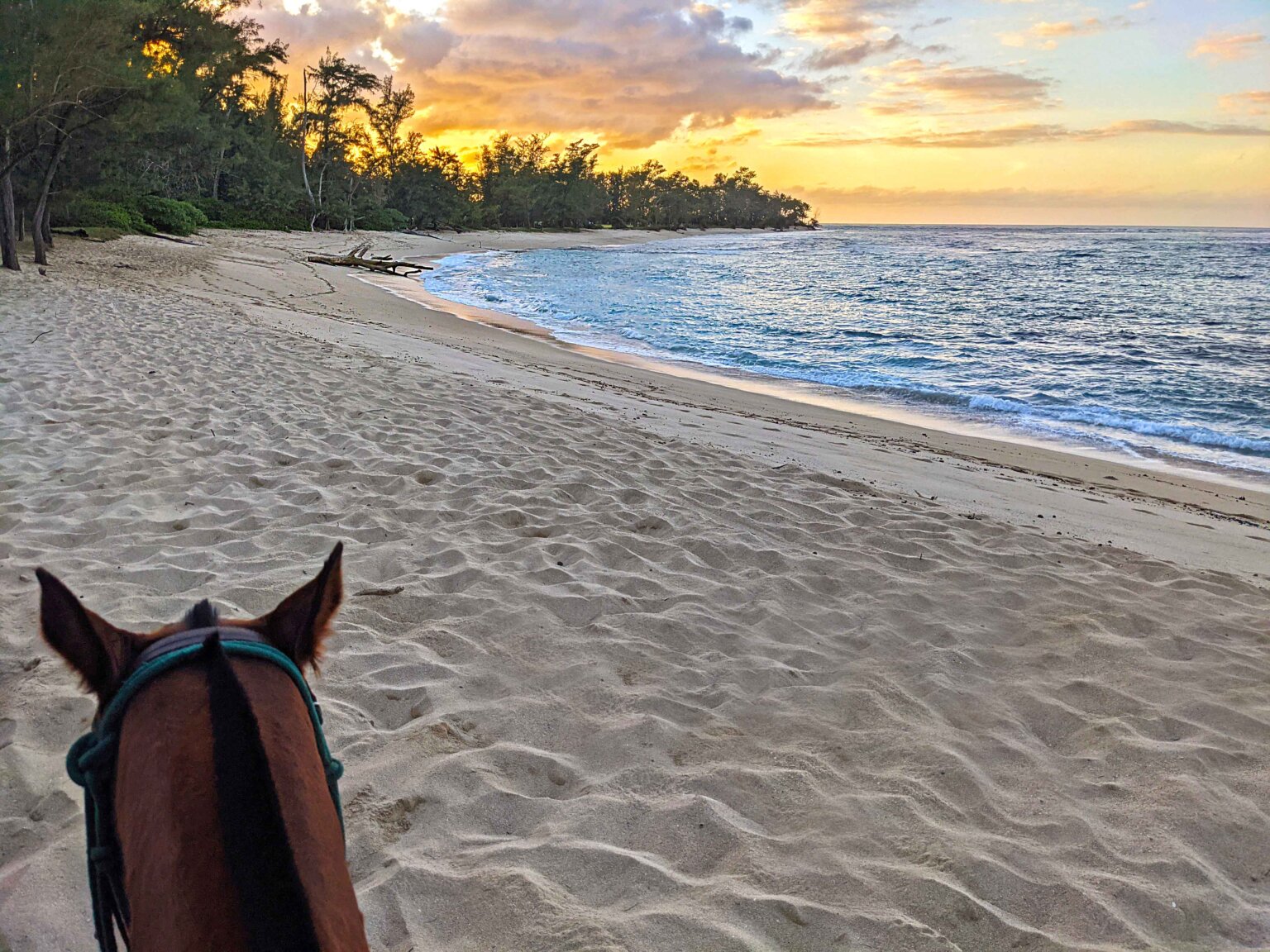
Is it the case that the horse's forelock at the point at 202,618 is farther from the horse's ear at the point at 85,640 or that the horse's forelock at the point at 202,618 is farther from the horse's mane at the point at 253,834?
the horse's mane at the point at 253,834

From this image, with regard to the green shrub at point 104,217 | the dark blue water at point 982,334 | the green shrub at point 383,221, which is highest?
the green shrub at point 383,221

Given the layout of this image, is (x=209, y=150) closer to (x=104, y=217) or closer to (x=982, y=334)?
(x=104, y=217)

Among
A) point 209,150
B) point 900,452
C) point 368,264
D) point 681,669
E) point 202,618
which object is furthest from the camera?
point 209,150

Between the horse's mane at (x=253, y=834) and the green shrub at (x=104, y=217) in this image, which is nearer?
the horse's mane at (x=253, y=834)

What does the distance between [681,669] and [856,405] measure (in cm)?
1022

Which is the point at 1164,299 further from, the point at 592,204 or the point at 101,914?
the point at 592,204

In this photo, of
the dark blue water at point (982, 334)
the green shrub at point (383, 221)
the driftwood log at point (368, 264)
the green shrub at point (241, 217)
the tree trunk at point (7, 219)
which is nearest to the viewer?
the dark blue water at point (982, 334)

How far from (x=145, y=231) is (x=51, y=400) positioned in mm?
30632

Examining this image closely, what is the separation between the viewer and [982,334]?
883 inches

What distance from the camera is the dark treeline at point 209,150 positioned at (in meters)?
15.8

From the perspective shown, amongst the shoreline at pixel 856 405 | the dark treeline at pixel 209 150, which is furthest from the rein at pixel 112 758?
the dark treeline at pixel 209 150

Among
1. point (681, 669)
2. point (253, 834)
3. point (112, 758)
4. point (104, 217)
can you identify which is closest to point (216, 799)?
point (253, 834)

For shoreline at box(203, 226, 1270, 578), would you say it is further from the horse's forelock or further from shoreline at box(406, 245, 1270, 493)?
the horse's forelock

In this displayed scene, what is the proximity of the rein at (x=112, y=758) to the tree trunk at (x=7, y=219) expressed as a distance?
20.6 metres
